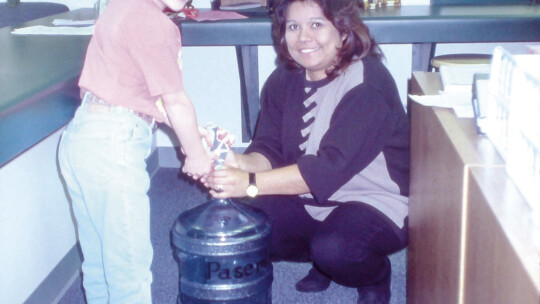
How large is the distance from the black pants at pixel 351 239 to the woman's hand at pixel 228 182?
0.22 m

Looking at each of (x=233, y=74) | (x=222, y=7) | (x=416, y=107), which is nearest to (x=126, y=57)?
(x=416, y=107)

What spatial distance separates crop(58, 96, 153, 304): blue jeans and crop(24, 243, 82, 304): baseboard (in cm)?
39

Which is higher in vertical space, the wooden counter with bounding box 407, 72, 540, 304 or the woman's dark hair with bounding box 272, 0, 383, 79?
the woman's dark hair with bounding box 272, 0, 383, 79

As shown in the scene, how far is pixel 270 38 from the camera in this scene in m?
2.02

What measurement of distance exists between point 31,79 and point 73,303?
33.2 inches

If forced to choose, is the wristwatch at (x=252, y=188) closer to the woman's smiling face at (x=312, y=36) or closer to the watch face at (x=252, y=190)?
the watch face at (x=252, y=190)

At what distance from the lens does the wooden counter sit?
61 centimetres

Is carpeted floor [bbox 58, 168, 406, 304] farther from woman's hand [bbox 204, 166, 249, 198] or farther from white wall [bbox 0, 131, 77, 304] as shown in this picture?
woman's hand [bbox 204, 166, 249, 198]

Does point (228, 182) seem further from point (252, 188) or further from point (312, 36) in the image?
point (312, 36)

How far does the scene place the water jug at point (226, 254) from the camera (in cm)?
162

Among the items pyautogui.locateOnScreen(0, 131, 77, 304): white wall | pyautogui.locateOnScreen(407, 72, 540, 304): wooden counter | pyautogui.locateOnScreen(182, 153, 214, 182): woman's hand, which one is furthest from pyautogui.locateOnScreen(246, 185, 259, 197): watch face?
pyautogui.locateOnScreen(0, 131, 77, 304): white wall

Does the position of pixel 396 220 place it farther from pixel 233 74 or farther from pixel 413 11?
pixel 233 74

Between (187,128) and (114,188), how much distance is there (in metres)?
0.19

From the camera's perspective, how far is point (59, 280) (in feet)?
5.92
